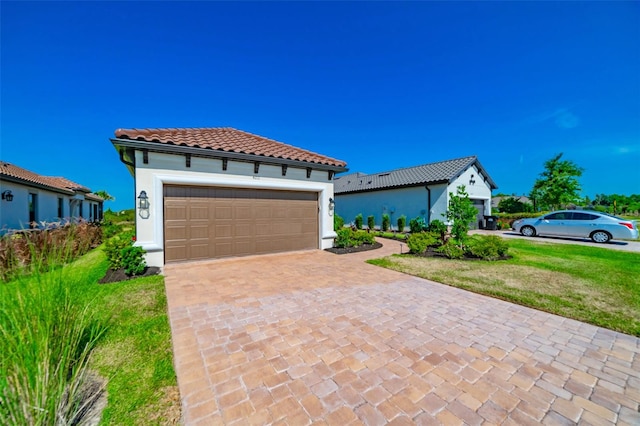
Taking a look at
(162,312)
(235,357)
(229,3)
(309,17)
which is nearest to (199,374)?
(235,357)

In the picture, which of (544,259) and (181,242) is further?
(544,259)

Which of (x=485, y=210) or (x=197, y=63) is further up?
(x=197, y=63)

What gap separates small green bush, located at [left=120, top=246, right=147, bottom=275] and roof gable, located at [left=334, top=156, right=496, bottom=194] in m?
15.7

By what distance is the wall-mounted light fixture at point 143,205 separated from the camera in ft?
21.1

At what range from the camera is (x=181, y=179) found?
275 inches

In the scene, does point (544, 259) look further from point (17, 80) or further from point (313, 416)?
point (17, 80)

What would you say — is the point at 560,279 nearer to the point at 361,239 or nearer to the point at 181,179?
the point at 361,239

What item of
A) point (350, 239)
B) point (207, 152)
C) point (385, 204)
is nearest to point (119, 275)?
point (207, 152)

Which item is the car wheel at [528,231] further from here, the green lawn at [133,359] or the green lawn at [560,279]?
the green lawn at [133,359]

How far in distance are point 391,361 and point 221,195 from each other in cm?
699

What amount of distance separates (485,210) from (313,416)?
21.3 meters

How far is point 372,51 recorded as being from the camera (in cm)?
1131

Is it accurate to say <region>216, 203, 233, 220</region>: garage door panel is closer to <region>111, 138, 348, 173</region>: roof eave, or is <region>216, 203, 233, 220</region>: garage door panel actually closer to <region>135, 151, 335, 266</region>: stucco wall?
<region>135, 151, 335, 266</region>: stucco wall

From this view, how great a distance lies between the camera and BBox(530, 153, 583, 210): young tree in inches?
898
